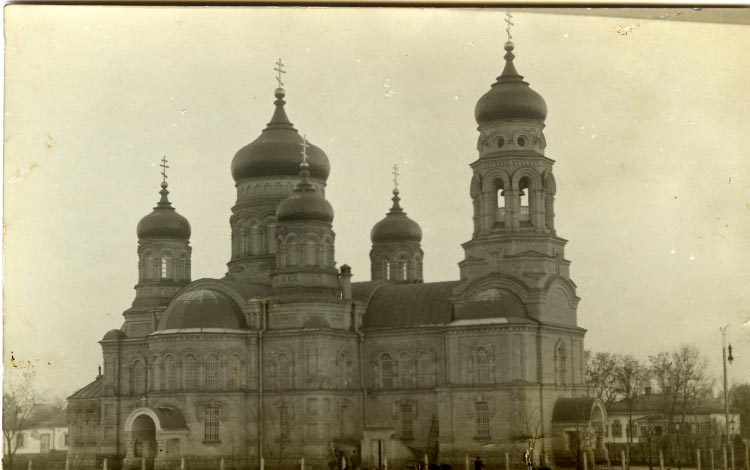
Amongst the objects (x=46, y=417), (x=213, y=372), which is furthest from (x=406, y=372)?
A: (x=46, y=417)

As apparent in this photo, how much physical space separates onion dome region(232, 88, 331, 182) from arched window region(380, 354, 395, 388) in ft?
21.8

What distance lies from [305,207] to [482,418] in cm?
835

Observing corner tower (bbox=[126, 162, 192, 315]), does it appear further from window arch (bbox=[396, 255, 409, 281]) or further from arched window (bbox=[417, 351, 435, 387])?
arched window (bbox=[417, 351, 435, 387])

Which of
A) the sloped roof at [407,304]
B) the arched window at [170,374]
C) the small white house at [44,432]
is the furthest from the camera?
the sloped roof at [407,304]

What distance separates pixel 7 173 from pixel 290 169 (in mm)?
19373

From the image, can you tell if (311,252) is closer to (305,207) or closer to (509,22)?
(305,207)

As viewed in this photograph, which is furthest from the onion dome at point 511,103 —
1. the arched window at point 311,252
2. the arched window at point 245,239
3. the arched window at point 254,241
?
the arched window at point 245,239

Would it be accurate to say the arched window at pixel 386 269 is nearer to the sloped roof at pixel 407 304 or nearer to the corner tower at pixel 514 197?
the sloped roof at pixel 407 304

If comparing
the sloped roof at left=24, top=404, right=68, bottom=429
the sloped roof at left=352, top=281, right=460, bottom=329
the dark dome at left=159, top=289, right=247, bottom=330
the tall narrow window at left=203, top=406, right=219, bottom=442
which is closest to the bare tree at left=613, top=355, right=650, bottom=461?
the sloped roof at left=352, top=281, right=460, bottom=329

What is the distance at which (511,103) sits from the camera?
41.5 m

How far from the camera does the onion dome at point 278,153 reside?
152ft

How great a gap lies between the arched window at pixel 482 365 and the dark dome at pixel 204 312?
7194mm

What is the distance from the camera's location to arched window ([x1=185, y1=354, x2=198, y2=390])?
138 ft

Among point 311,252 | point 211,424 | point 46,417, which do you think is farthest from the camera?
point 311,252
